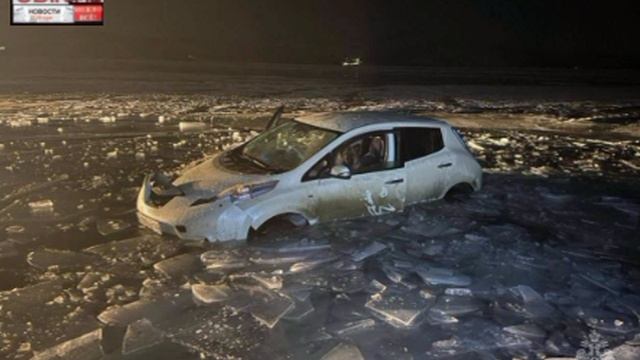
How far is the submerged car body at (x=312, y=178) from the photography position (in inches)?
294

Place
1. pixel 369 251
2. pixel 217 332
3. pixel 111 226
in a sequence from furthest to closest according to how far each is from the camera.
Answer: pixel 111 226
pixel 369 251
pixel 217 332

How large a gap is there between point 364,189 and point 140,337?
3658mm

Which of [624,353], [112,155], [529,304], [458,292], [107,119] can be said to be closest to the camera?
[624,353]

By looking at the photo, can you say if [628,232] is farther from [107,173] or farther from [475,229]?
[107,173]

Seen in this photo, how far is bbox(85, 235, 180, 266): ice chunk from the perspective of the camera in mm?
7258

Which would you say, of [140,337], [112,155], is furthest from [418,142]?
[112,155]

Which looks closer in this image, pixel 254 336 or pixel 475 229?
pixel 254 336

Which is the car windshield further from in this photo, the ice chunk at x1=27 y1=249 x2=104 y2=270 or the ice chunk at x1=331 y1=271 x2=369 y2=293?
the ice chunk at x1=27 y1=249 x2=104 y2=270

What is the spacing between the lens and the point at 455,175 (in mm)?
9602

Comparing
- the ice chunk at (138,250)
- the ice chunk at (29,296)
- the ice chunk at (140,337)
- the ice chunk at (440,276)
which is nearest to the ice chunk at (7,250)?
the ice chunk at (138,250)

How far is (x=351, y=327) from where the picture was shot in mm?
5832

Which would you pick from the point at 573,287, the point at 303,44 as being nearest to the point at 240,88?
the point at 573,287

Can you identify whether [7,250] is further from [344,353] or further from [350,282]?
[344,353]

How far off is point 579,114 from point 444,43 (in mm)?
31930
